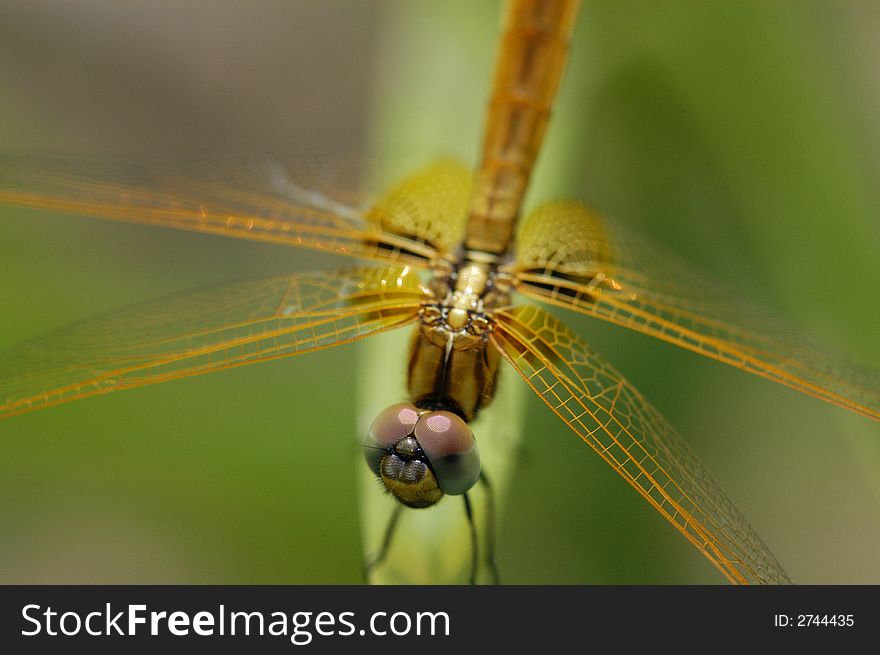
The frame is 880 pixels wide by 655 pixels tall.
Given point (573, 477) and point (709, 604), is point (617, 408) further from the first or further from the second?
point (709, 604)

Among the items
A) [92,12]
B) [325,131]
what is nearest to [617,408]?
[325,131]

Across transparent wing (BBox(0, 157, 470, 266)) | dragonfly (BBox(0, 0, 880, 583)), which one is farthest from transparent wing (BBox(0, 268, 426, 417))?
transparent wing (BBox(0, 157, 470, 266))

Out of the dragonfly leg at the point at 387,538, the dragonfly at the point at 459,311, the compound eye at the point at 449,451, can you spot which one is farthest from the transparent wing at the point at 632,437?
the dragonfly leg at the point at 387,538

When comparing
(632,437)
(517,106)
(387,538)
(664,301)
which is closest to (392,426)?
(387,538)

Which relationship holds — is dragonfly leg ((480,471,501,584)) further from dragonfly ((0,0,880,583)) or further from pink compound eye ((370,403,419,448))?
pink compound eye ((370,403,419,448))

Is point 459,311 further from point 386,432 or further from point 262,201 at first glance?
point 262,201
